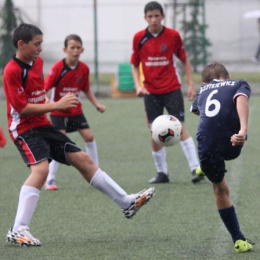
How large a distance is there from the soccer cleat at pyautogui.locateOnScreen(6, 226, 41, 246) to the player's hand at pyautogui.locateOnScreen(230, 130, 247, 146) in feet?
5.52

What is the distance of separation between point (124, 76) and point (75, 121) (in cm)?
1086

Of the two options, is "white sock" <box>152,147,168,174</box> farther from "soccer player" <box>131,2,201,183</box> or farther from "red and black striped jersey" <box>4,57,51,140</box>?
"red and black striped jersey" <box>4,57,51,140</box>

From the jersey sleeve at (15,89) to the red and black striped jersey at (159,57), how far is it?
2.62 metres

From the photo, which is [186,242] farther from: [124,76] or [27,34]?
[124,76]

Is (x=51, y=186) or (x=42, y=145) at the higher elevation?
(x=42, y=145)

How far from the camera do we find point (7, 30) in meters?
19.2

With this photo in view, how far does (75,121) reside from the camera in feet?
24.6

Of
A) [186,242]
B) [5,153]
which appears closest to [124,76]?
[5,153]

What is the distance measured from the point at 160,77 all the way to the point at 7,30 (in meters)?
12.4

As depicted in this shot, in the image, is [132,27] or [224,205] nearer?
[224,205]

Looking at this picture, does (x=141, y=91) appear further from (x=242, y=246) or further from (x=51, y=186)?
(x=242, y=246)

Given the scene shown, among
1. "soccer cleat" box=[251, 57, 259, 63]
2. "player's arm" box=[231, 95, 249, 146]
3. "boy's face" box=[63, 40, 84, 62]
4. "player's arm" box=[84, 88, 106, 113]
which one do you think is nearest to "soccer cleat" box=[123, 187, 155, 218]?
"player's arm" box=[231, 95, 249, 146]

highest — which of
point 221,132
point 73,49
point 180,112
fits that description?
point 73,49

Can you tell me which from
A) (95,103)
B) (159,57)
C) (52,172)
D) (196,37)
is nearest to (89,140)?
(95,103)
